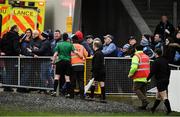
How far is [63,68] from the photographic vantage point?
22.1m

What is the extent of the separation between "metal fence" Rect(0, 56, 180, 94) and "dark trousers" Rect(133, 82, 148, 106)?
165 centimetres

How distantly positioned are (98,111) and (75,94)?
2.83 metres

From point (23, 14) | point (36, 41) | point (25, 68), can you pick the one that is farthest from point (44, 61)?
point (23, 14)

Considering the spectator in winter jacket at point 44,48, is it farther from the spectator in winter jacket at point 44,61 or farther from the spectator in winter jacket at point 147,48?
the spectator in winter jacket at point 147,48

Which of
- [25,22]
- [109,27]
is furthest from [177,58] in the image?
[109,27]

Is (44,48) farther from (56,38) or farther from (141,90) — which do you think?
(141,90)

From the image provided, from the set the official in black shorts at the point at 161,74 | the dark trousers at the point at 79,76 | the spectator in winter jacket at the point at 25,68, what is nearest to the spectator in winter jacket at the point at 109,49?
the dark trousers at the point at 79,76

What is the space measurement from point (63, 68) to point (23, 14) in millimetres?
4219

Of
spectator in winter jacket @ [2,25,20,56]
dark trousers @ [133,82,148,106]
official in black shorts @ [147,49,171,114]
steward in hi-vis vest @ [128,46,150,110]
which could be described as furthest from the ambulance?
official in black shorts @ [147,49,171,114]

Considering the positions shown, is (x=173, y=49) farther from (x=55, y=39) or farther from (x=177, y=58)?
(x=55, y=39)

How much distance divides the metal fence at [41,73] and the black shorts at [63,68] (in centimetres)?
103

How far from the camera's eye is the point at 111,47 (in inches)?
926

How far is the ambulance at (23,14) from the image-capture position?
2553 centimetres

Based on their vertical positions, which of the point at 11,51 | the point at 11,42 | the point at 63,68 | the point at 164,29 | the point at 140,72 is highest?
the point at 164,29
